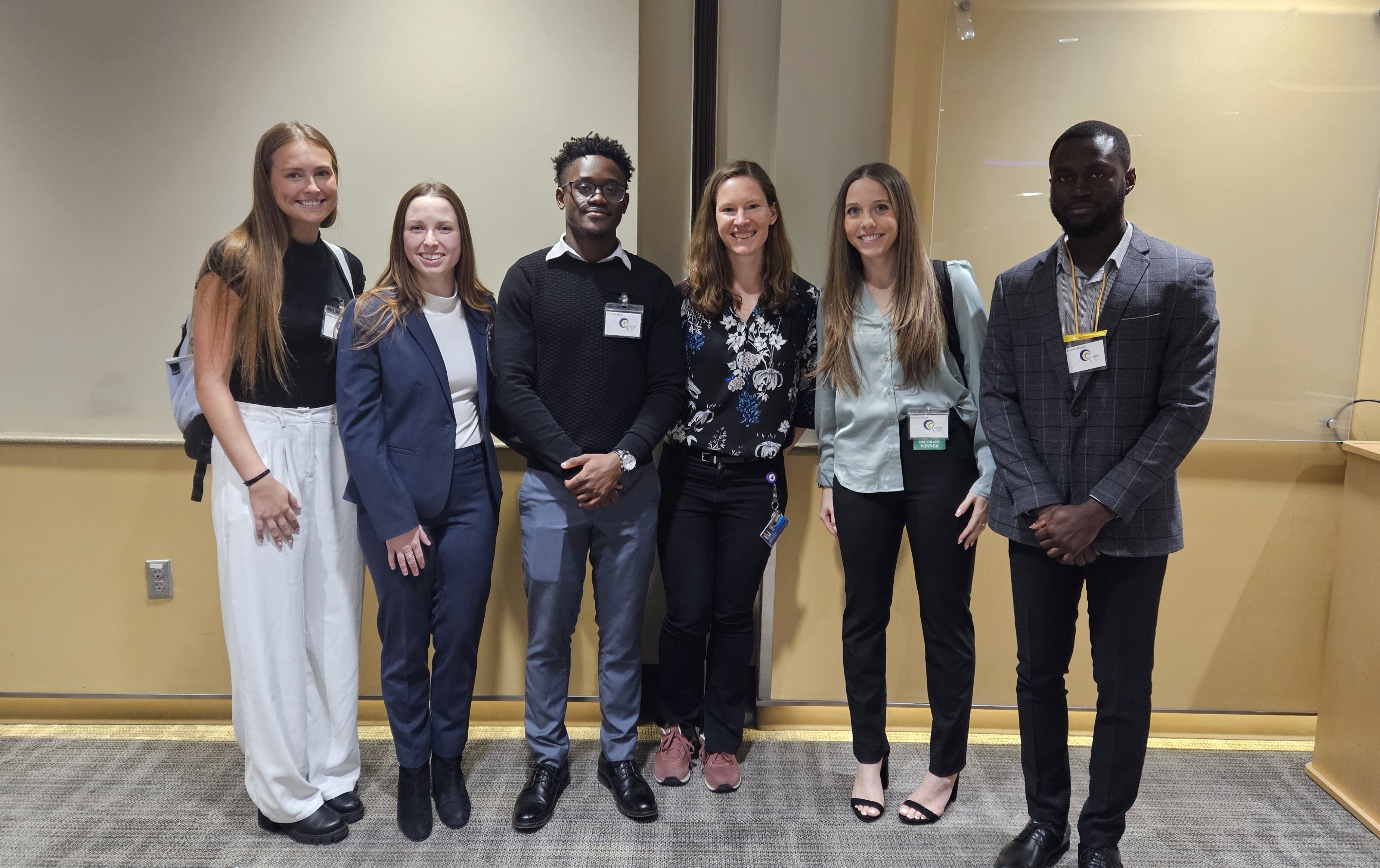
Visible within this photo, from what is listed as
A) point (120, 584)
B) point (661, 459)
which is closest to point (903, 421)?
point (661, 459)

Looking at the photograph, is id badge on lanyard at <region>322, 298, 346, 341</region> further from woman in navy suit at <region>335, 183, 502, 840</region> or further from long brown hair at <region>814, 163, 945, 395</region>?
long brown hair at <region>814, 163, 945, 395</region>

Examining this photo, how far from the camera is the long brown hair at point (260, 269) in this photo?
6.61 feet

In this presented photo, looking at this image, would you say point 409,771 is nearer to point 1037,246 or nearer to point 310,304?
point 310,304

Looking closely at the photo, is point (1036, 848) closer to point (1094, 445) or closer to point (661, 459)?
point (1094, 445)

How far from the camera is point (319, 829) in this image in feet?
7.23

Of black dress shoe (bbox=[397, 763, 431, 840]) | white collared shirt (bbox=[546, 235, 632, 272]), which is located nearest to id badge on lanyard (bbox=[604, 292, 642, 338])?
white collared shirt (bbox=[546, 235, 632, 272])

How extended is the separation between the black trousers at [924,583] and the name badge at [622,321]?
27.6 inches

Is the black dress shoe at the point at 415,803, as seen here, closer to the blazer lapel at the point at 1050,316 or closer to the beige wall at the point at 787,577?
the beige wall at the point at 787,577

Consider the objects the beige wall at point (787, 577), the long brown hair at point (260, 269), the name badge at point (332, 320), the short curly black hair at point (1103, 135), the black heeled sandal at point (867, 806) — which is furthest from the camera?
the beige wall at point (787, 577)

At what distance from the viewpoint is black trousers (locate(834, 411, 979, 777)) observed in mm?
2174

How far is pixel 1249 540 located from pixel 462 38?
299 cm

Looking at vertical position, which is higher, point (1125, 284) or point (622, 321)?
point (1125, 284)

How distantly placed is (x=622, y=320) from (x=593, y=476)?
42 cm

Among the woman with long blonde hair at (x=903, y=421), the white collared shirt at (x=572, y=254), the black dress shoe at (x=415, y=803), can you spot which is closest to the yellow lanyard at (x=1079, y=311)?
the woman with long blonde hair at (x=903, y=421)
